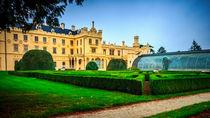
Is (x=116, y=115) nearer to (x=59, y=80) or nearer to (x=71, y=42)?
(x=59, y=80)

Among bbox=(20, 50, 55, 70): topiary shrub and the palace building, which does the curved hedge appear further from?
the palace building

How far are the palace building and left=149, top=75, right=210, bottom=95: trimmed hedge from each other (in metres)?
33.9

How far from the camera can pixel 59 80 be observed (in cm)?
1650

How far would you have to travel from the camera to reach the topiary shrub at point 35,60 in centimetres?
2631

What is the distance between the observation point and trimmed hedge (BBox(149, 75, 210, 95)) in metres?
10.4

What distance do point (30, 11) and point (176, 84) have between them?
426 inches

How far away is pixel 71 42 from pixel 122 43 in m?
20.6

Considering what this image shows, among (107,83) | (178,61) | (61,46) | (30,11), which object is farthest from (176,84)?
(61,46)

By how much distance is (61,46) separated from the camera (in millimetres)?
48469

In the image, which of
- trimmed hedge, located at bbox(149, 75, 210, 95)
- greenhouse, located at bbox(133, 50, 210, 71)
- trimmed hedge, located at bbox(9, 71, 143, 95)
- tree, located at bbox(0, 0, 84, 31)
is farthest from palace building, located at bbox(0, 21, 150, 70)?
tree, located at bbox(0, 0, 84, 31)

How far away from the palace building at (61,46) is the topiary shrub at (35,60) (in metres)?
A: 15.5

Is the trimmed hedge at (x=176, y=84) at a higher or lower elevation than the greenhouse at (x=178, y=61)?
lower

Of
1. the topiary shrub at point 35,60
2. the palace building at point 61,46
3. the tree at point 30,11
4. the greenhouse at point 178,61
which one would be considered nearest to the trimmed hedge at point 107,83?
the tree at point 30,11

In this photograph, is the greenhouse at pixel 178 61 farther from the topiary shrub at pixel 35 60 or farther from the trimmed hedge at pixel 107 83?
the trimmed hedge at pixel 107 83
